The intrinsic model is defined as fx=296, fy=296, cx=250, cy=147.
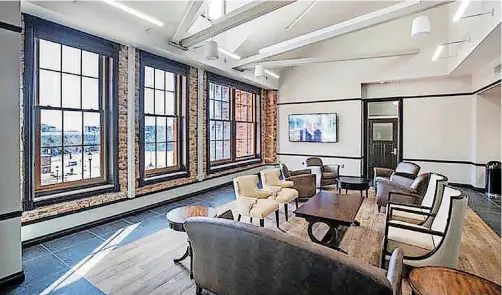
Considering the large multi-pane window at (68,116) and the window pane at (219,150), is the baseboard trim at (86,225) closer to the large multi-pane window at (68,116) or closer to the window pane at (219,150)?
the large multi-pane window at (68,116)

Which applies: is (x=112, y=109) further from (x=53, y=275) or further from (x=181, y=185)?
(x=53, y=275)

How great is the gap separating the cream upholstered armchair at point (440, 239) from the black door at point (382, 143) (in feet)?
20.5

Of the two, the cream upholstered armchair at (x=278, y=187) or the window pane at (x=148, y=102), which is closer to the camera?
the cream upholstered armchair at (x=278, y=187)

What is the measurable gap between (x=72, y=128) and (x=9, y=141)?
182 cm

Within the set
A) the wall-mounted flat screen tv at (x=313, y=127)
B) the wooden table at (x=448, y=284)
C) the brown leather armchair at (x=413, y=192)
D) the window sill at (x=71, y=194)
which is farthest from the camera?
the wall-mounted flat screen tv at (x=313, y=127)

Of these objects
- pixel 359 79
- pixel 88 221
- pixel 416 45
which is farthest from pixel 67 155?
pixel 416 45

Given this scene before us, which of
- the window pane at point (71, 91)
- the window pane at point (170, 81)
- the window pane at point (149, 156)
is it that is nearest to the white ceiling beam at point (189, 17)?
the window pane at point (170, 81)

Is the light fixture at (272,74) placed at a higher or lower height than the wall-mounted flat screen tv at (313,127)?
higher

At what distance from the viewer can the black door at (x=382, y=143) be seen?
912cm

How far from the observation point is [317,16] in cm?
782

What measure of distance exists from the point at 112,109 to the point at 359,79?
23.5 ft

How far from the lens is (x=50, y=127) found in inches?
171

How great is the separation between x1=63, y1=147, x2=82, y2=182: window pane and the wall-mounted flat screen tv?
702cm

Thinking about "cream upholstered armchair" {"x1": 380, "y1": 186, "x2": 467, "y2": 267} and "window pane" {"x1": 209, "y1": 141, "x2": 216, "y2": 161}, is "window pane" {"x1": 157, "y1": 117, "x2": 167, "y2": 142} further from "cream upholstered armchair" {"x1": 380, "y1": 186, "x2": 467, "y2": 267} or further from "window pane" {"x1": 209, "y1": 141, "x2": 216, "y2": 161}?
"cream upholstered armchair" {"x1": 380, "y1": 186, "x2": 467, "y2": 267}
